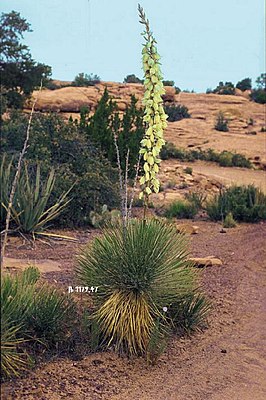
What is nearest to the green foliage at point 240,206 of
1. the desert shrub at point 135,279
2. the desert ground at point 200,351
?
the desert ground at point 200,351

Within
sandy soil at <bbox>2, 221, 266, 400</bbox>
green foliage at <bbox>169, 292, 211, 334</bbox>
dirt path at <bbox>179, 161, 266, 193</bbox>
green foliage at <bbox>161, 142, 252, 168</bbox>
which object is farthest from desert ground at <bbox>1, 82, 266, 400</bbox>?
green foliage at <bbox>161, 142, 252, 168</bbox>

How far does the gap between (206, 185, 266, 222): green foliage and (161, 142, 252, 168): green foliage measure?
12.3 m

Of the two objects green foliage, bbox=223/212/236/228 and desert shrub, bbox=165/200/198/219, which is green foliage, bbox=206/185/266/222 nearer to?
desert shrub, bbox=165/200/198/219

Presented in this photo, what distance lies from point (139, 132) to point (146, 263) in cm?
1403

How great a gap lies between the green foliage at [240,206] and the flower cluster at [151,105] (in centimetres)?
888

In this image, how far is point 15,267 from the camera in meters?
8.38

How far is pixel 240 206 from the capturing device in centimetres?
1488

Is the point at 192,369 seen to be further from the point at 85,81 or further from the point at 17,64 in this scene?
the point at 85,81

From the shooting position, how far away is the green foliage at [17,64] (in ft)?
106

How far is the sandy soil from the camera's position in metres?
5.02

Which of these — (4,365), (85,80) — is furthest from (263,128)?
(4,365)

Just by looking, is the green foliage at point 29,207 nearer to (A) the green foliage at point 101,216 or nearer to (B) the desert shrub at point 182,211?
(A) the green foliage at point 101,216

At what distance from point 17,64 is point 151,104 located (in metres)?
28.5

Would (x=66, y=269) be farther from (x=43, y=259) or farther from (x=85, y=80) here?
(x=85, y=80)
